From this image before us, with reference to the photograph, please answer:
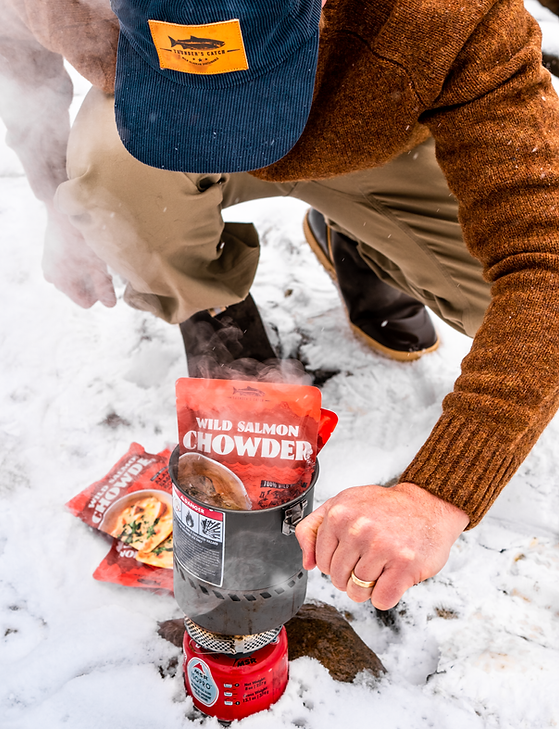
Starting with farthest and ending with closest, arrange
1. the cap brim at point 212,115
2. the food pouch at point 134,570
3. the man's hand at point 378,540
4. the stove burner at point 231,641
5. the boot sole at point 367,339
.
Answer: the boot sole at point 367,339, the food pouch at point 134,570, the stove burner at point 231,641, the cap brim at point 212,115, the man's hand at point 378,540

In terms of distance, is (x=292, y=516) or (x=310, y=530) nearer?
(x=310, y=530)

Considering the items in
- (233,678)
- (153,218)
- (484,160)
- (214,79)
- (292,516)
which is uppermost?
(214,79)

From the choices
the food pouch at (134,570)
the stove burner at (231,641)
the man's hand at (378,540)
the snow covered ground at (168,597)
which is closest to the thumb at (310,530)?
the man's hand at (378,540)

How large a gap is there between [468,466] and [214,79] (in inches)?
25.1

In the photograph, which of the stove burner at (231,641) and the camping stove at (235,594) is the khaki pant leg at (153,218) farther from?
the stove burner at (231,641)

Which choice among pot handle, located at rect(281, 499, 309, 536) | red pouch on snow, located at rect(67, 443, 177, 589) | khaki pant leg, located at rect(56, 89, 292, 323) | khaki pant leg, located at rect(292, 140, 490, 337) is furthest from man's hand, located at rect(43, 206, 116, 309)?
pot handle, located at rect(281, 499, 309, 536)

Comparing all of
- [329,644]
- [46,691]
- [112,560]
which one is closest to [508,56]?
[329,644]

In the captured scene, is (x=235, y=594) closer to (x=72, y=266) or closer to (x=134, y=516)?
(x=134, y=516)

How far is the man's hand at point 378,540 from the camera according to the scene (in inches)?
27.4

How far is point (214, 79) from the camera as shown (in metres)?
0.78

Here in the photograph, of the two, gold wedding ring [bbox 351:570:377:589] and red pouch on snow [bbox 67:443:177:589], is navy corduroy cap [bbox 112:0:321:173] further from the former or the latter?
red pouch on snow [bbox 67:443:177:589]

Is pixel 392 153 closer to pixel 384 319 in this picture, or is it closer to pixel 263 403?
pixel 263 403

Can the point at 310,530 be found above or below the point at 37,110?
below

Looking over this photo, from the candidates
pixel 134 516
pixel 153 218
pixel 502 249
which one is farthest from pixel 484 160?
pixel 134 516
